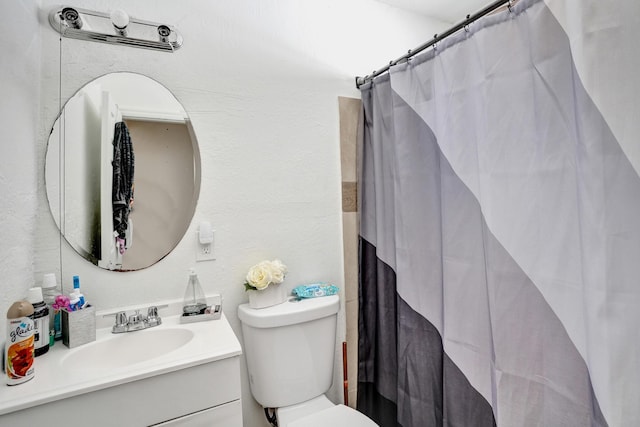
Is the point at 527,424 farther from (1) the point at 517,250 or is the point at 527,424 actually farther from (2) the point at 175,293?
(2) the point at 175,293

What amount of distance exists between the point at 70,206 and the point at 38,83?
447mm

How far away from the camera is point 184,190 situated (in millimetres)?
1364

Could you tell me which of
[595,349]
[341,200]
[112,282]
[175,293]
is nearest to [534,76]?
[595,349]

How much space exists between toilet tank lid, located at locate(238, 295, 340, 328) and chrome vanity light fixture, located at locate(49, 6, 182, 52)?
117cm

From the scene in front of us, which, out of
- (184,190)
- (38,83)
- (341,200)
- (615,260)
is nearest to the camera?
(615,260)

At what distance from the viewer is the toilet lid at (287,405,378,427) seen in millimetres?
1226

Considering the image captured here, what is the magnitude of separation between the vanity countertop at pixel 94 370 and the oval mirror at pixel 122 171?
0.36 meters

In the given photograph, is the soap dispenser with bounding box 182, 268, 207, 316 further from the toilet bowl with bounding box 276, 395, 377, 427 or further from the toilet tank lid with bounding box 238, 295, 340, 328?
the toilet bowl with bounding box 276, 395, 377, 427

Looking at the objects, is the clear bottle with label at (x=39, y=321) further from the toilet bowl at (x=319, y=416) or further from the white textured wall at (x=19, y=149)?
the toilet bowl at (x=319, y=416)

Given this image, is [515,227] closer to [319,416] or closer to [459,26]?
[459,26]

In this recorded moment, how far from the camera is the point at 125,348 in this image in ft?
3.69

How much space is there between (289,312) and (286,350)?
0.16 m

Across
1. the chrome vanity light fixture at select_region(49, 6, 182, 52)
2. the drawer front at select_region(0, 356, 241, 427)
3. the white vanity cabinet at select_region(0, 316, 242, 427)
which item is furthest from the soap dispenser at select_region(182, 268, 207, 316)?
the chrome vanity light fixture at select_region(49, 6, 182, 52)

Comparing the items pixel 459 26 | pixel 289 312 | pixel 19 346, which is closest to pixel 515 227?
pixel 459 26
